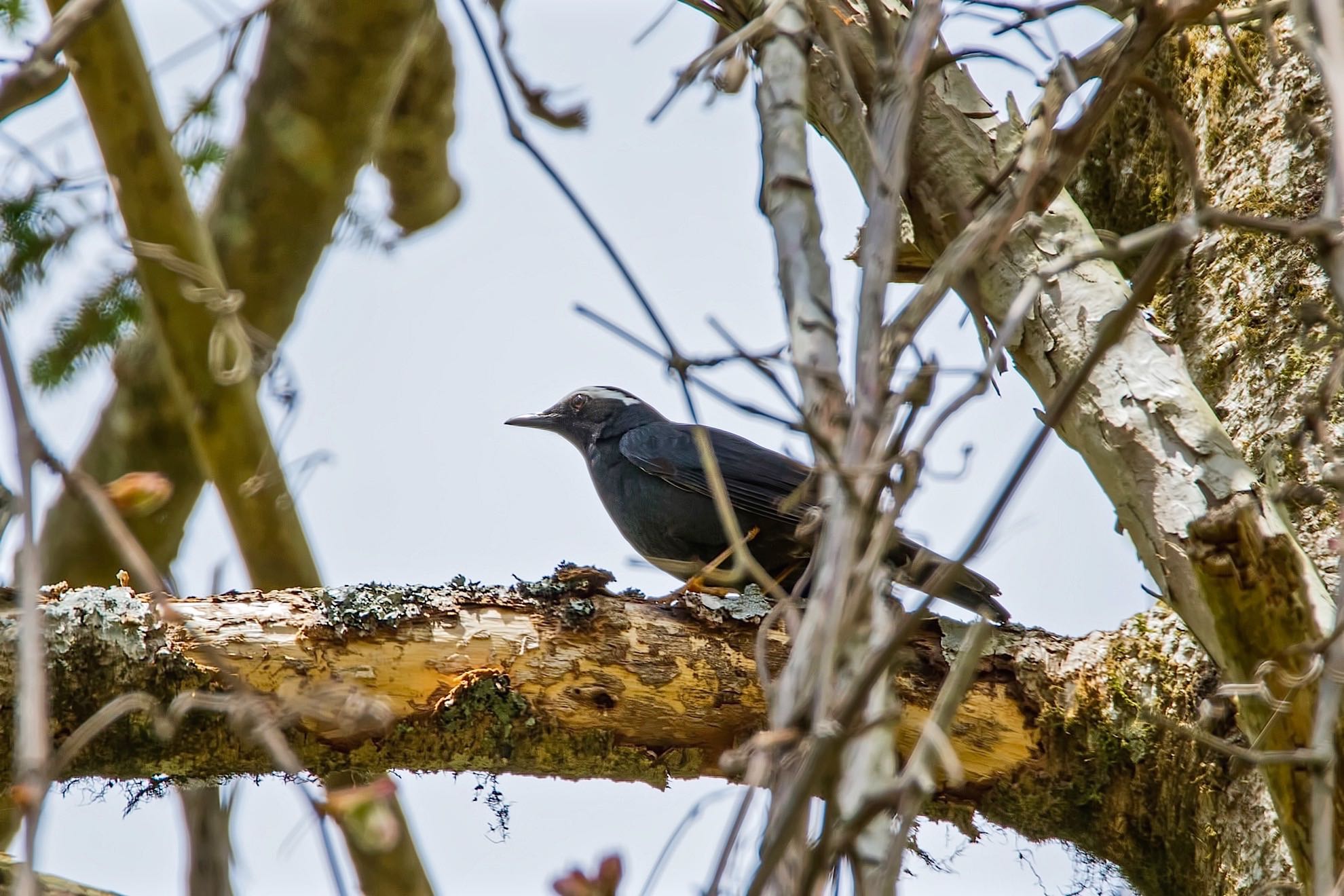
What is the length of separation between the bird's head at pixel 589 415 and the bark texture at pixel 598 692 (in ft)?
8.66

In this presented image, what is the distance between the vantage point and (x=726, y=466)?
513cm

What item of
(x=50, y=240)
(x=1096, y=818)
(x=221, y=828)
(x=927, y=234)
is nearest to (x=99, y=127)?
(x=50, y=240)

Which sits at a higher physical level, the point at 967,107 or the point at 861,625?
the point at 967,107

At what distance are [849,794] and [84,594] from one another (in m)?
2.51

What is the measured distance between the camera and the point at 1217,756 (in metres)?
3.03

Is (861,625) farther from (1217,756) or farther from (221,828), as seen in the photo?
(221,828)

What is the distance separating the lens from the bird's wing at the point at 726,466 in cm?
484

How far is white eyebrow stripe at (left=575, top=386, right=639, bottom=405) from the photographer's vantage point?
20.5 ft

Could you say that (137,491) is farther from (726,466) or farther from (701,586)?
(726,466)

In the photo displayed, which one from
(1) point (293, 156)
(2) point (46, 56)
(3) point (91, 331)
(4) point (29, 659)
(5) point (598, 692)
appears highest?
(1) point (293, 156)

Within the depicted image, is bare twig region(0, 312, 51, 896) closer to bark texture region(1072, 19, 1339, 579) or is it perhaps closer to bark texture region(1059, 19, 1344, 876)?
bark texture region(1059, 19, 1344, 876)

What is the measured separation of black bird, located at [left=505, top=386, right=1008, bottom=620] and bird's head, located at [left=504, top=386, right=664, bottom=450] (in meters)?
0.03

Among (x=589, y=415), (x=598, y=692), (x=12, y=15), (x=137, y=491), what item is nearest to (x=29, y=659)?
(x=137, y=491)

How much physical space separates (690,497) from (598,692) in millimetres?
1851
